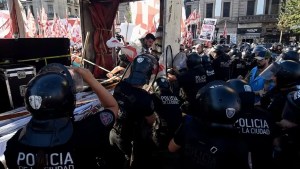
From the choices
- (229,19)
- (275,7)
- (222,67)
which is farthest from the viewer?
(229,19)

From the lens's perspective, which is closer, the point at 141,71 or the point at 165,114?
the point at 141,71

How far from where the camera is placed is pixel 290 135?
2637 mm

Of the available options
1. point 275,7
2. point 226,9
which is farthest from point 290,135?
point 226,9

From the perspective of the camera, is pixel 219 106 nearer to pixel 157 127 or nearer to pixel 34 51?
pixel 157 127

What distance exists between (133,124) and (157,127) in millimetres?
664

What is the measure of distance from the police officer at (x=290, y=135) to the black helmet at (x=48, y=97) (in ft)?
7.25

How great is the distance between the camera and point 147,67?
3.14m

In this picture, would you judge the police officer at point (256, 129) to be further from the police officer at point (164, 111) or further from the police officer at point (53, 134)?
the police officer at point (53, 134)

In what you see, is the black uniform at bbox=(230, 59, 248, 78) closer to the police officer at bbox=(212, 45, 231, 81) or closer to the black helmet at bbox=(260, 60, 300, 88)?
the police officer at bbox=(212, 45, 231, 81)

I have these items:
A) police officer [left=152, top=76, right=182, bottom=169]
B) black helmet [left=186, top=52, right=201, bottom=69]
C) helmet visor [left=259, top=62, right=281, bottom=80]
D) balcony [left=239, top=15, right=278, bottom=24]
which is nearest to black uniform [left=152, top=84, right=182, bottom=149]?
police officer [left=152, top=76, right=182, bottom=169]

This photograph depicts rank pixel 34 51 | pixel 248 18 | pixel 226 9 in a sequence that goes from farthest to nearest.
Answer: pixel 226 9 < pixel 248 18 < pixel 34 51

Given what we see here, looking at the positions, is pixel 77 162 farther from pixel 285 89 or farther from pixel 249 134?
pixel 285 89

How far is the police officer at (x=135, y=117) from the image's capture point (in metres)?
2.72

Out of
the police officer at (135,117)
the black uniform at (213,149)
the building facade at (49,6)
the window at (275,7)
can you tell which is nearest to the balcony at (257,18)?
the window at (275,7)
